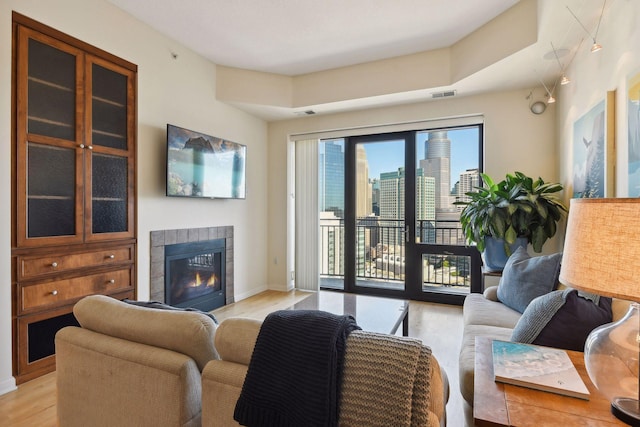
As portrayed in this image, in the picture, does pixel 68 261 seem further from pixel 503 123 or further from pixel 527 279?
pixel 503 123

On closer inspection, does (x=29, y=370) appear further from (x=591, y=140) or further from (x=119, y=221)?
(x=591, y=140)

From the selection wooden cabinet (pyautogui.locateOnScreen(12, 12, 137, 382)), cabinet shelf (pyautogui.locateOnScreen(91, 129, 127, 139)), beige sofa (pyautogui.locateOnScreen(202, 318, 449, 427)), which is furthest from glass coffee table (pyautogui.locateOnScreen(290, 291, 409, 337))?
cabinet shelf (pyautogui.locateOnScreen(91, 129, 127, 139))

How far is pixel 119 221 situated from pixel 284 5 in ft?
7.72

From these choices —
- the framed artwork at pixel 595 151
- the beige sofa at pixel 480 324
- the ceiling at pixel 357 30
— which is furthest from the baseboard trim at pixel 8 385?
the framed artwork at pixel 595 151

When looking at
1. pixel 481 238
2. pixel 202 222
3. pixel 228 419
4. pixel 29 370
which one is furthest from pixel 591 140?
Answer: pixel 29 370

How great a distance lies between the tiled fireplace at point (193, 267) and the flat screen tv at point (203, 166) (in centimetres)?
47

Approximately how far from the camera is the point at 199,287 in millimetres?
3799

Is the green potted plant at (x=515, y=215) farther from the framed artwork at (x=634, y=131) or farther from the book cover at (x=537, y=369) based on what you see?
the book cover at (x=537, y=369)

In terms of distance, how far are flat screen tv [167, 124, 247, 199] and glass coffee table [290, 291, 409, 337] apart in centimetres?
170

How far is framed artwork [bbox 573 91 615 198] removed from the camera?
2.00 m

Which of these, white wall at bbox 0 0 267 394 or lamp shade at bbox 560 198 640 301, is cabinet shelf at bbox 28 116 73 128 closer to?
white wall at bbox 0 0 267 394

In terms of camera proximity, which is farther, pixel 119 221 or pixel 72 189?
pixel 119 221

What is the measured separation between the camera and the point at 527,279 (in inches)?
91.5

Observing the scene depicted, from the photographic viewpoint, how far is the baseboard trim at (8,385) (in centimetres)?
213
